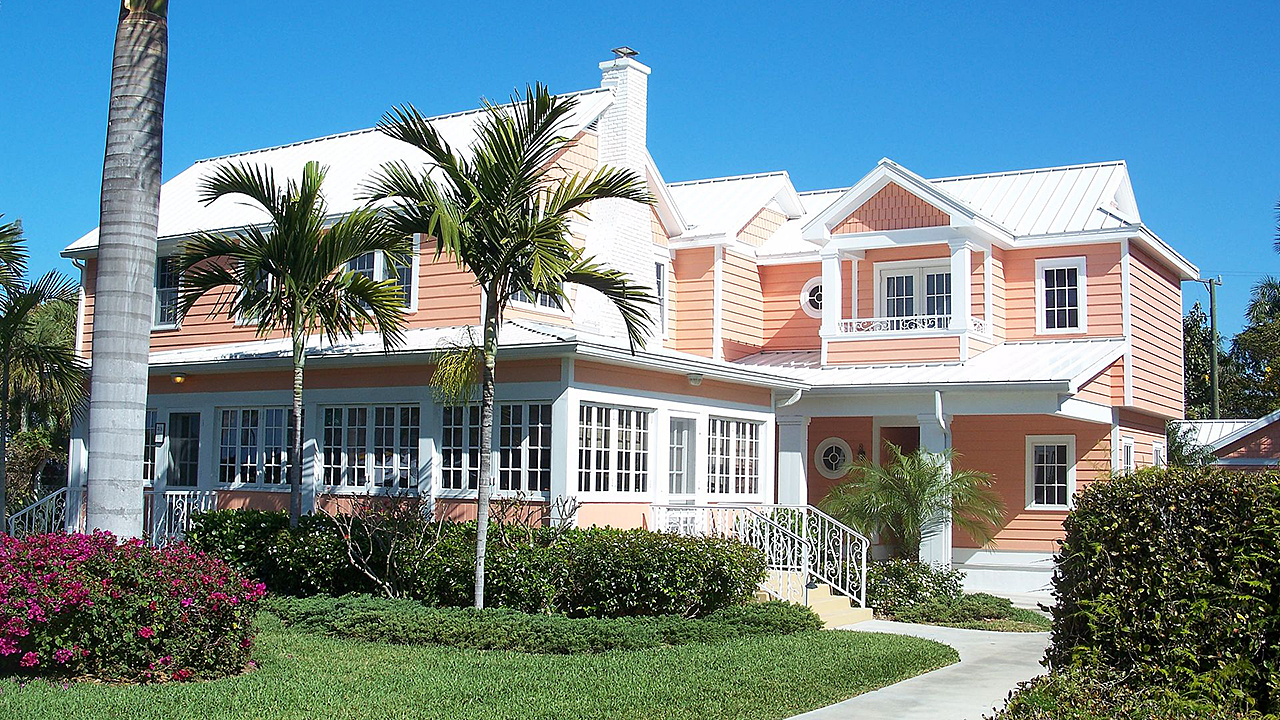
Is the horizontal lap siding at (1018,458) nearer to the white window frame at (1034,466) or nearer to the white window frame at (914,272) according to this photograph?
the white window frame at (1034,466)

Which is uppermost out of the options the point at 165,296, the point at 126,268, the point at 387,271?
the point at 387,271

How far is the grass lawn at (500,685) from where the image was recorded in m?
8.56

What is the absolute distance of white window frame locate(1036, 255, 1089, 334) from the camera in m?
22.0

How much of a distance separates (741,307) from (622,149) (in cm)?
530

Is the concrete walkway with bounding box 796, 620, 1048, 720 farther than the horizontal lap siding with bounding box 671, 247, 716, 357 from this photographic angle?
No

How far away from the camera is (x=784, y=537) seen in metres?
16.8

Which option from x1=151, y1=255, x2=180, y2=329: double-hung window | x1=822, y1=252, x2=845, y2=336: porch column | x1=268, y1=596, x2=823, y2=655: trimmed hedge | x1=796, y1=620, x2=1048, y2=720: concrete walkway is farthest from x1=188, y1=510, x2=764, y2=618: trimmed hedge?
x1=822, y1=252, x2=845, y2=336: porch column

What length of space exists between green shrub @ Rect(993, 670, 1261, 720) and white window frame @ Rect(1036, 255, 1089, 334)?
15909 millimetres

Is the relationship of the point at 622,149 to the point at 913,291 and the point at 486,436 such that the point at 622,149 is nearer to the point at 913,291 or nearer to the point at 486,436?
the point at 913,291

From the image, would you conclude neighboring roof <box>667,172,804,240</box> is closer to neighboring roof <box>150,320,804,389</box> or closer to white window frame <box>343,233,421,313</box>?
neighboring roof <box>150,320,804,389</box>

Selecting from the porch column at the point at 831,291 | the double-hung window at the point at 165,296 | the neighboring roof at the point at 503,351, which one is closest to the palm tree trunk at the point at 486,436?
the neighboring roof at the point at 503,351

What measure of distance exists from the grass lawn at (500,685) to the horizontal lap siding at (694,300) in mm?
12030

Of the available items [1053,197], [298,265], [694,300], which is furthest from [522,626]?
[1053,197]

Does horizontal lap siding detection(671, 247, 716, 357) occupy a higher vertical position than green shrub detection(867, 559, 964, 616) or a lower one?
higher
